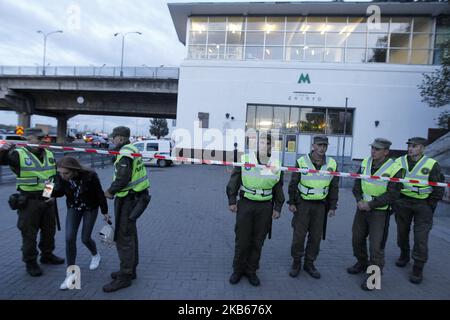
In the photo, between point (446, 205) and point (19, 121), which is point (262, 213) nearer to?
point (446, 205)

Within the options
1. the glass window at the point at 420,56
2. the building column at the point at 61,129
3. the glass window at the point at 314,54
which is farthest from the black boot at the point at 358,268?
the building column at the point at 61,129

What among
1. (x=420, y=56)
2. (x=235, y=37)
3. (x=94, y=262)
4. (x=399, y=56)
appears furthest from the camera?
(x=235, y=37)

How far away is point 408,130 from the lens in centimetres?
1947

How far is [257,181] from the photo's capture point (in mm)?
3926

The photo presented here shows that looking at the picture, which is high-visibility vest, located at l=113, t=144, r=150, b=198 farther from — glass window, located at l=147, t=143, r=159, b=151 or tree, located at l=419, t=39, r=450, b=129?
tree, located at l=419, t=39, r=450, b=129

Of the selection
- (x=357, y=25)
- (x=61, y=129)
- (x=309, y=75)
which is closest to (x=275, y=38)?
(x=309, y=75)

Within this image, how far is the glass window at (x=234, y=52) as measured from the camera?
21.2m

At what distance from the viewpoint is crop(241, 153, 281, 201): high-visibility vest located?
155 inches

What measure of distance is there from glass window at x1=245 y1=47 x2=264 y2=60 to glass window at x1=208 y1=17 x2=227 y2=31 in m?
2.51

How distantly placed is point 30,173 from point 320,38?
20.5 meters

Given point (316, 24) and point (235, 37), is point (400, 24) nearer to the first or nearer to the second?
point (316, 24)

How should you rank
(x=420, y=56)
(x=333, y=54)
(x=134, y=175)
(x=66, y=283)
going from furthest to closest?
(x=333, y=54), (x=420, y=56), (x=134, y=175), (x=66, y=283)
